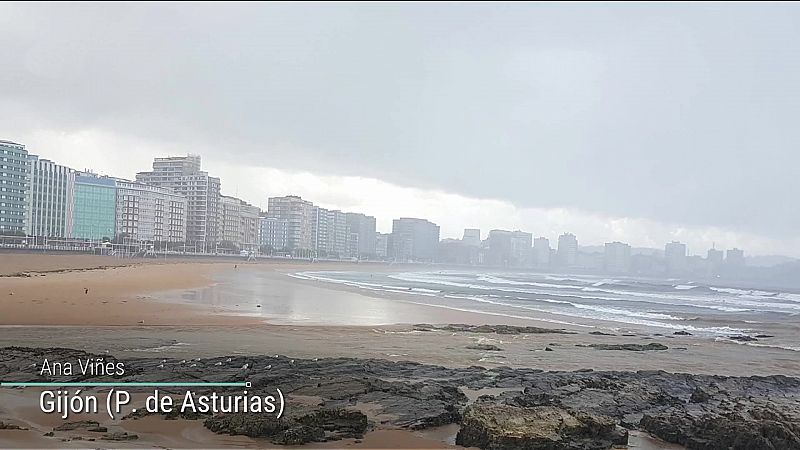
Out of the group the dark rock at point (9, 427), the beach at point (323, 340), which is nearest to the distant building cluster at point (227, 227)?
Result: the beach at point (323, 340)

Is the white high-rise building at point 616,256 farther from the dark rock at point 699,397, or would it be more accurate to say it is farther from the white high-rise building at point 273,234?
the dark rock at point 699,397

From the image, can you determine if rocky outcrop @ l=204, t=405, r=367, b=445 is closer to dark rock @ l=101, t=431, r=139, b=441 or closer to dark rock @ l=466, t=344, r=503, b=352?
dark rock @ l=101, t=431, r=139, b=441

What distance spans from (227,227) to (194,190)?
943cm

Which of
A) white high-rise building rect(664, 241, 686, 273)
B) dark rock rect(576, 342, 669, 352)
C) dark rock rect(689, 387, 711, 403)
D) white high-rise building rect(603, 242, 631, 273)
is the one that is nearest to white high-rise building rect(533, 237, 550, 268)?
white high-rise building rect(603, 242, 631, 273)

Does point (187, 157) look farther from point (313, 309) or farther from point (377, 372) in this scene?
point (377, 372)

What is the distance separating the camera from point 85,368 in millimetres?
7055

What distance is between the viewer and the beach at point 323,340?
17.8 ft

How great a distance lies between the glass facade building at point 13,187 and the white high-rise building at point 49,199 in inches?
26.2

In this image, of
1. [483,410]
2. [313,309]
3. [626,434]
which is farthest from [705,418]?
[313,309]

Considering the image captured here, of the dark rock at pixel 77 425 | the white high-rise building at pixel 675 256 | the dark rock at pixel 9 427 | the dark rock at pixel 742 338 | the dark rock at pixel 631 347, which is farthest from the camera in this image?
the white high-rise building at pixel 675 256

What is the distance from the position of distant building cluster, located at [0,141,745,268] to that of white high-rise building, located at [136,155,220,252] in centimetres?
16

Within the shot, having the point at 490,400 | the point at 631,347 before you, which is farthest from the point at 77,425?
the point at 631,347

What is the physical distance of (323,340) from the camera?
39.1ft

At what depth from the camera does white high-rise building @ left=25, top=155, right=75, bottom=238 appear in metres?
55.0
